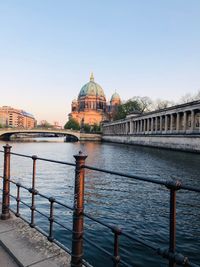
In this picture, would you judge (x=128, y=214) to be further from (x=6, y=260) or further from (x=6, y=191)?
(x=6, y=260)

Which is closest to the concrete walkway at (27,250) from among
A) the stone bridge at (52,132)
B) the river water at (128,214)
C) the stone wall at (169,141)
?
the river water at (128,214)

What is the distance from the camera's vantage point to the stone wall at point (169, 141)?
5191 centimetres

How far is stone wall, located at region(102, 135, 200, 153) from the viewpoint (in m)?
51.9

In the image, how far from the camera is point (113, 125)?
128 metres

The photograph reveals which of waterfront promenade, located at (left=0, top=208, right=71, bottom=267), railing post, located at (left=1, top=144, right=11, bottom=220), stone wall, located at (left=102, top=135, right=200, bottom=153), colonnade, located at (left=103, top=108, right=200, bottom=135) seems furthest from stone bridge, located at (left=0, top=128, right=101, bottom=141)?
waterfront promenade, located at (left=0, top=208, right=71, bottom=267)

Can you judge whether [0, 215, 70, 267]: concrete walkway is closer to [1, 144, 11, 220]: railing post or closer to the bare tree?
[1, 144, 11, 220]: railing post

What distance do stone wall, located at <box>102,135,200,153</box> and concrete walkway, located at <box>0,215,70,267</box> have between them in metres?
47.9

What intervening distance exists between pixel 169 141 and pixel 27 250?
6133cm

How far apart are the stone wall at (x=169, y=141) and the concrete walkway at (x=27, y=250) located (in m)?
47.9

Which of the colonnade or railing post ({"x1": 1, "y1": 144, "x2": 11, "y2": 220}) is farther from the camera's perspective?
the colonnade

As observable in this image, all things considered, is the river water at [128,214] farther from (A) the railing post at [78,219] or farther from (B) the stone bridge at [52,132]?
(B) the stone bridge at [52,132]

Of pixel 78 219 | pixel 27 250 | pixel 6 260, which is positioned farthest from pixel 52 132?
pixel 78 219

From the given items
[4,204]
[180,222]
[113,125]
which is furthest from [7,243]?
[113,125]

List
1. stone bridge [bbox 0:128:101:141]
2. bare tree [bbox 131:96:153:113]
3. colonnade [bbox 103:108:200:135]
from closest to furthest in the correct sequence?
1. colonnade [bbox 103:108:200:135]
2. stone bridge [bbox 0:128:101:141]
3. bare tree [bbox 131:96:153:113]
